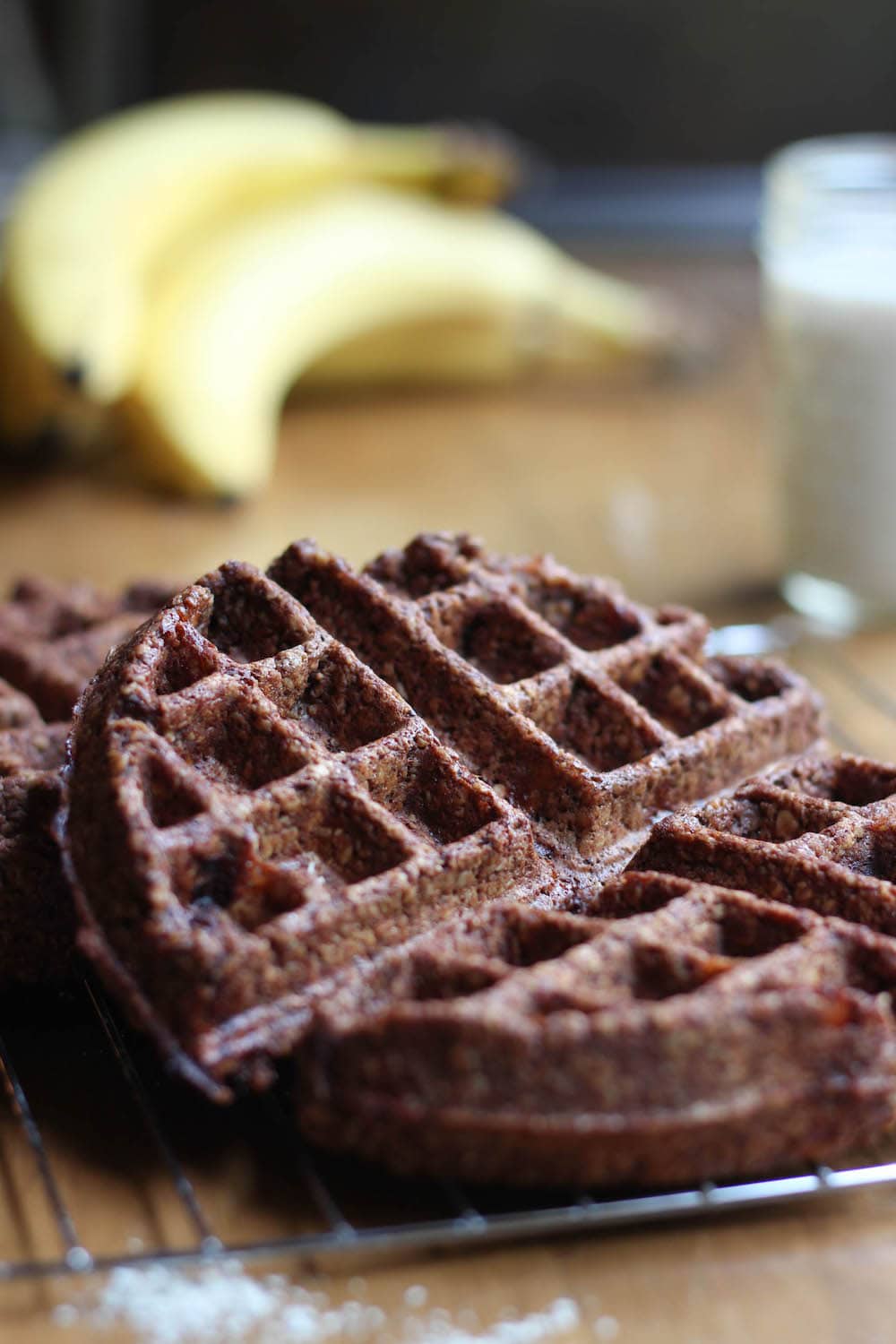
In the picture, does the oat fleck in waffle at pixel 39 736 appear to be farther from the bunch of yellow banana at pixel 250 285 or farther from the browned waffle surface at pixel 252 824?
the bunch of yellow banana at pixel 250 285

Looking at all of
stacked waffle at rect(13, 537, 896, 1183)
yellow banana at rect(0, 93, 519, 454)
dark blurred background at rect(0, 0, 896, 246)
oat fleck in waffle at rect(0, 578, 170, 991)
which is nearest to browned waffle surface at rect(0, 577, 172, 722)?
oat fleck in waffle at rect(0, 578, 170, 991)

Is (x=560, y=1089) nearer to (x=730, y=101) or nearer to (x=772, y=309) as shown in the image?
(x=772, y=309)

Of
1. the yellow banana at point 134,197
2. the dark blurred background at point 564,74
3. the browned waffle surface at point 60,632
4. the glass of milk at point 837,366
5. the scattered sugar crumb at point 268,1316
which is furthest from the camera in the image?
the dark blurred background at point 564,74

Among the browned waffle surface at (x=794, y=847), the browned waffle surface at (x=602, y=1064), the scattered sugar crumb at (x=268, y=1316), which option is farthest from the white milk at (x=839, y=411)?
the scattered sugar crumb at (x=268, y=1316)

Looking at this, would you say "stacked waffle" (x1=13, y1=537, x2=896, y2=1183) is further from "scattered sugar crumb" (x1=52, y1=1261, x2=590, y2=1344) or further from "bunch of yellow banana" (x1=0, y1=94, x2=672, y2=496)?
"bunch of yellow banana" (x1=0, y1=94, x2=672, y2=496)

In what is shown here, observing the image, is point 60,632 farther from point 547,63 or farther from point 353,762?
point 547,63

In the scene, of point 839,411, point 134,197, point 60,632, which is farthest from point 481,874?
point 134,197
